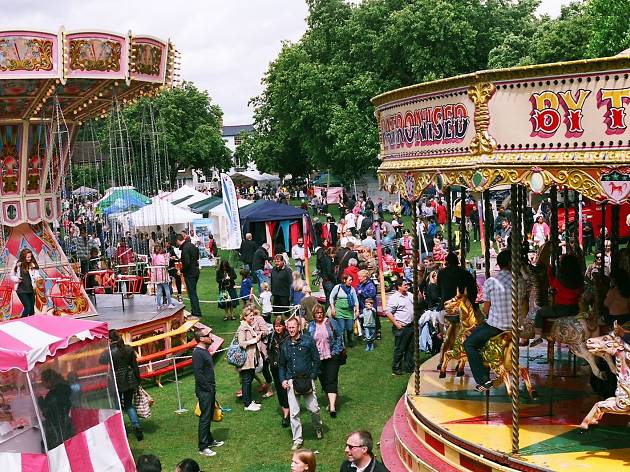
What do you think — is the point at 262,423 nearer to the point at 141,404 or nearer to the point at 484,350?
the point at 141,404

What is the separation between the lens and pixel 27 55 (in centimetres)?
1466

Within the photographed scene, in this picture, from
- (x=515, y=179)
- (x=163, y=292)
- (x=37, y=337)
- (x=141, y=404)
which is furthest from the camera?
(x=163, y=292)

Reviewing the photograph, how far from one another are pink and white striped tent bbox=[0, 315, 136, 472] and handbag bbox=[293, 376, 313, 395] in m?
2.19

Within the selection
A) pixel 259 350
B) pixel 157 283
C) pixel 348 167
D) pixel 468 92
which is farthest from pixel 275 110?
pixel 468 92

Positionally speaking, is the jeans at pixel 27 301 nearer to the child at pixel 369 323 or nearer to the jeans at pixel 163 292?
the jeans at pixel 163 292

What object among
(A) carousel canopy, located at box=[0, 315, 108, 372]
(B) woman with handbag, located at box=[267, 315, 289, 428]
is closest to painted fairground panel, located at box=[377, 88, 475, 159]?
(B) woman with handbag, located at box=[267, 315, 289, 428]

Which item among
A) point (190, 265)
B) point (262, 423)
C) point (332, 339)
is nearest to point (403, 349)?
point (332, 339)

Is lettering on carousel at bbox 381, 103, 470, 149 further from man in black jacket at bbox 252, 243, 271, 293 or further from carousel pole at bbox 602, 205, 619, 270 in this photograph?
man in black jacket at bbox 252, 243, 271, 293

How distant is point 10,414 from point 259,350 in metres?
4.57

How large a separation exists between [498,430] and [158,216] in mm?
21961

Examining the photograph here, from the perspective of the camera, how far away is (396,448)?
10.5 m

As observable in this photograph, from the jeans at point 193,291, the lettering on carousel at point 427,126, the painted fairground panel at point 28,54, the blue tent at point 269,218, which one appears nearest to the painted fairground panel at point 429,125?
the lettering on carousel at point 427,126

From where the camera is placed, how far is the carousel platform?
8.53 metres

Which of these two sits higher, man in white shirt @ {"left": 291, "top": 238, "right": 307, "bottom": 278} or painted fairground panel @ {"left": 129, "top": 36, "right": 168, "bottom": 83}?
painted fairground panel @ {"left": 129, "top": 36, "right": 168, "bottom": 83}
